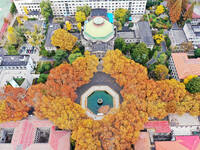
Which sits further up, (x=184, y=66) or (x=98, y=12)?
(x=98, y=12)

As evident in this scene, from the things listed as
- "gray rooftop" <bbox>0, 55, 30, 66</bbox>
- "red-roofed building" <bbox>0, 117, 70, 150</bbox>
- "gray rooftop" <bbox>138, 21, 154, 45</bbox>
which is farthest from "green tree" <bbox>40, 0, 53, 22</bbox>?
"red-roofed building" <bbox>0, 117, 70, 150</bbox>

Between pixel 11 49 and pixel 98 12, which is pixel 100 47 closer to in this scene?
pixel 98 12

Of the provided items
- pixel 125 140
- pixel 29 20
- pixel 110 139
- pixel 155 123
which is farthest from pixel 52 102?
pixel 29 20

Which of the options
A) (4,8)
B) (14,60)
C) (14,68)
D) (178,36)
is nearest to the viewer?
(14,68)

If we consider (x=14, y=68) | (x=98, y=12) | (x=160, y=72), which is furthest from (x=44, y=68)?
(x=160, y=72)

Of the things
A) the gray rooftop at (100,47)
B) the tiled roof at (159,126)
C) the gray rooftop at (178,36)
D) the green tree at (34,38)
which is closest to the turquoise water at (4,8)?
the green tree at (34,38)

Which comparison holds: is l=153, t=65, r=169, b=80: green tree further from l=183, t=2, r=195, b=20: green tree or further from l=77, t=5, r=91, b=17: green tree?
l=77, t=5, r=91, b=17: green tree
